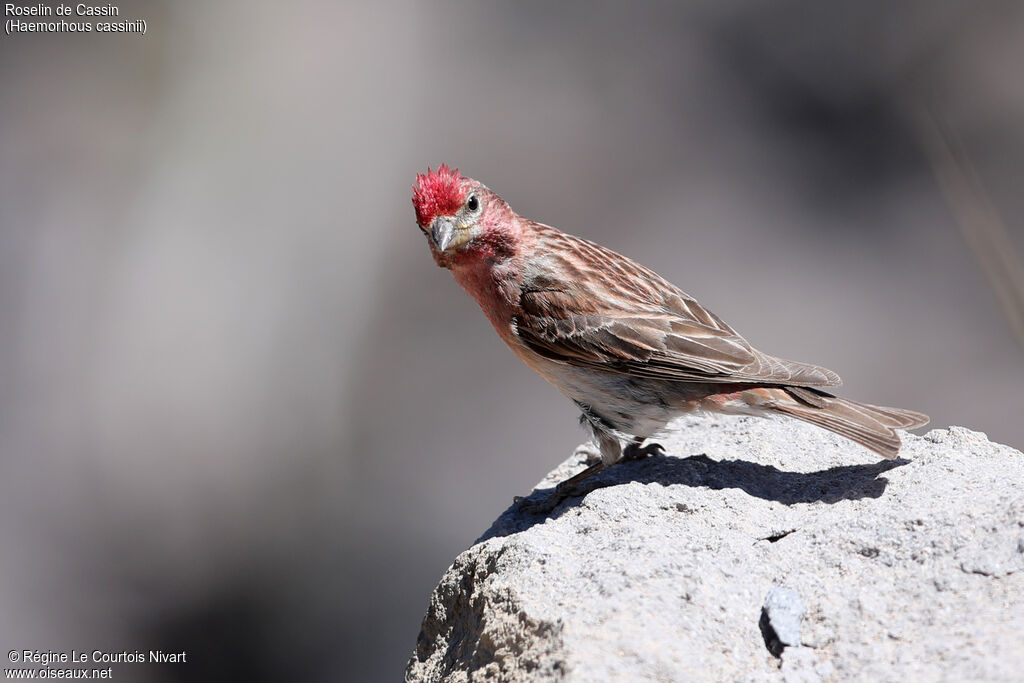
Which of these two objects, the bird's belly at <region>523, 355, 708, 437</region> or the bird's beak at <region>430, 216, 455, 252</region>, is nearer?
the bird's belly at <region>523, 355, 708, 437</region>

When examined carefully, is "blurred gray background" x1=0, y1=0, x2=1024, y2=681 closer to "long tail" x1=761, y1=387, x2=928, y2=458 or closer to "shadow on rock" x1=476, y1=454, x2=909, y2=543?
"shadow on rock" x1=476, y1=454, x2=909, y2=543

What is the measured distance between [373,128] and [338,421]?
2417 mm

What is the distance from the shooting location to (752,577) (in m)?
3.50

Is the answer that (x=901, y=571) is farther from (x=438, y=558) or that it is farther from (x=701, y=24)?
(x=701, y=24)

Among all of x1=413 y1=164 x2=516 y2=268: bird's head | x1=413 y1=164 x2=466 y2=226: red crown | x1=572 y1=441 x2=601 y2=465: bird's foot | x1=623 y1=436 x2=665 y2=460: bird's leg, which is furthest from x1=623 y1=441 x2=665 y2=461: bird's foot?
x1=413 y1=164 x2=466 y2=226: red crown

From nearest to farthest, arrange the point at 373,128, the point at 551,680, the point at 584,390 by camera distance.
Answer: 1. the point at 551,680
2. the point at 584,390
3. the point at 373,128

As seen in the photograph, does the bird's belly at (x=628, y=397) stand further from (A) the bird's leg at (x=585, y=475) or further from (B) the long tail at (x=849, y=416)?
(B) the long tail at (x=849, y=416)

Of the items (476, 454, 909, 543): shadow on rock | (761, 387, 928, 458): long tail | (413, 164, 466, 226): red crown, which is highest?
(413, 164, 466, 226): red crown

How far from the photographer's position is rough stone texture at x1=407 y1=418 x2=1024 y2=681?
3.12 meters

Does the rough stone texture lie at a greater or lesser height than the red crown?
lesser

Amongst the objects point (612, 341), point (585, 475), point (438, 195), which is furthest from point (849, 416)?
point (438, 195)

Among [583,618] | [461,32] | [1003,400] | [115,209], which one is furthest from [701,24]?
[583,618]

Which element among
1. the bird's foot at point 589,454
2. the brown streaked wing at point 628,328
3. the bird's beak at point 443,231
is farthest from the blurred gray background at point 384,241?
the bird's beak at point 443,231

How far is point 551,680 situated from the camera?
10.2 ft
